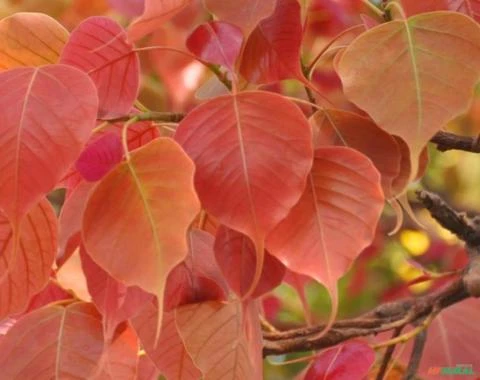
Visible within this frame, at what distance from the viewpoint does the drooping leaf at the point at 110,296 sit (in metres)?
0.54

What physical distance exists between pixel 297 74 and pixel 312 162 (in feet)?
0.20

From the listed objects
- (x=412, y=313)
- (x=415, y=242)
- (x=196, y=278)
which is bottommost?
(x=415, y=242)

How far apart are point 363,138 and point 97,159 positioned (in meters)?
0.13

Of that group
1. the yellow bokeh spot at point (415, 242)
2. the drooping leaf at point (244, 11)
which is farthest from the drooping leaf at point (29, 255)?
the yellow bokeh spot at point (415, 242)

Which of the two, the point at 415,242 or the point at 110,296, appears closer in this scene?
the point at 110,296

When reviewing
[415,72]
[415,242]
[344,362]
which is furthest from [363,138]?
[415,242]

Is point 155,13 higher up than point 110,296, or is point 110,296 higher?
point 155,13

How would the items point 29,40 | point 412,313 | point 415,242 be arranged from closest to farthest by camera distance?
point 29,40, point 412,313, point 415,242

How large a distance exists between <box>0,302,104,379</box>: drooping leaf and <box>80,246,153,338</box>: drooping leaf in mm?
55

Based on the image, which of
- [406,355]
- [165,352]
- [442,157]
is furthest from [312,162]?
[442,157]

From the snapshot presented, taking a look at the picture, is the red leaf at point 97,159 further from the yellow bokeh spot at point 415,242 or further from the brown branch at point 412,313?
the yellow bokeh spot at point 415,242

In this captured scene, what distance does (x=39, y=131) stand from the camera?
0.48 metres

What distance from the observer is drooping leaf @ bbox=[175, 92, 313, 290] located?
48 centimetres

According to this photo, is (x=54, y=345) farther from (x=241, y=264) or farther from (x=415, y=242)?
(x=415, y=242)
